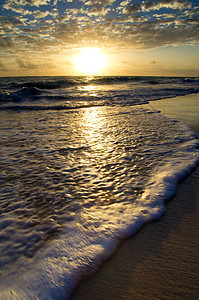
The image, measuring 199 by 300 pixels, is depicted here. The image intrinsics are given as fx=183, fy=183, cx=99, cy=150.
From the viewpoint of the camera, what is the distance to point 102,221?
2.04 meters

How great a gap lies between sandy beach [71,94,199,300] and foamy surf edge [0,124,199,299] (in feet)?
0.27

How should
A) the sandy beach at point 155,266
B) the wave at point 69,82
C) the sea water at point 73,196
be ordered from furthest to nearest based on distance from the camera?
1. the wave at point 69,82
2. the sea water at point 73,196
3. the sandy beach at point 155,266

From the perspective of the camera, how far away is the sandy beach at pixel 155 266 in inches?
54.8

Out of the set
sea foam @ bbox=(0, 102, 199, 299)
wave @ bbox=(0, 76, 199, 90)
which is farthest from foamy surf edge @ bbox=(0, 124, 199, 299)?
wave @ bbox=(0, 76, 199, 90)

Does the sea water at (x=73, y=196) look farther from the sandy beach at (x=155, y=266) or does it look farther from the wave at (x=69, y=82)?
the wave at (x=69, y=82)

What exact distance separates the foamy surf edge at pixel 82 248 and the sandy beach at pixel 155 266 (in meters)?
0.08

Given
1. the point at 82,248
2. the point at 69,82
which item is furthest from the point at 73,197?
the point at 69,82

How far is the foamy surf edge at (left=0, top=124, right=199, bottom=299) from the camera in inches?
54.9

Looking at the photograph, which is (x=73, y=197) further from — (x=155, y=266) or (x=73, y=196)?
(x=155, y=266)

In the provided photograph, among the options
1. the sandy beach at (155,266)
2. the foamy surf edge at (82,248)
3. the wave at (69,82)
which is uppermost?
the wave at (69,82)

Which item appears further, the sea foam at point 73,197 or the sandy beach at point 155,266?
the sea foam at point 73,197

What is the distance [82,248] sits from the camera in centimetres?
173

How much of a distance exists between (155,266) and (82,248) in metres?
0.67

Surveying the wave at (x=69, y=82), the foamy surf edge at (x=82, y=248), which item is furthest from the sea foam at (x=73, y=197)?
the wave at (x=69, y=82)
